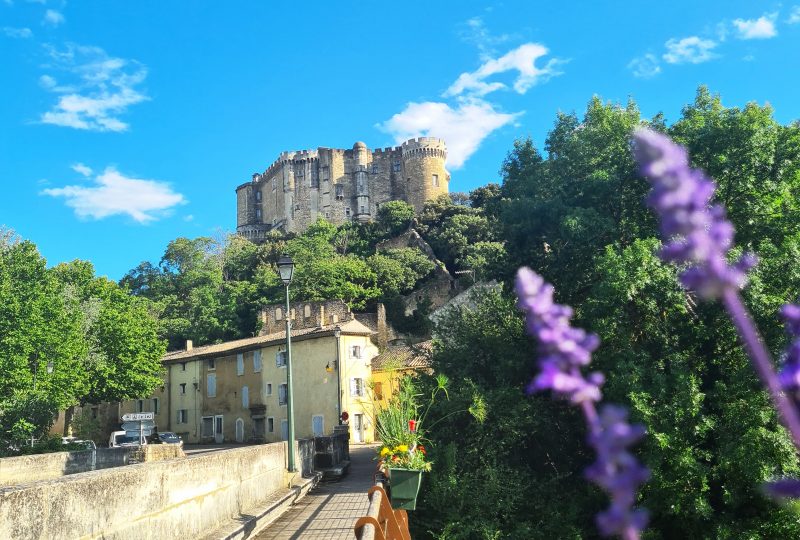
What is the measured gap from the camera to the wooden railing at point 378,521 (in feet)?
18.5

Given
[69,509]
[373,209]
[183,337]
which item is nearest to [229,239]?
[373,209]

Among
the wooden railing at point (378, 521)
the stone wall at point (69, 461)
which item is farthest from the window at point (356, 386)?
the wooden railing at point (378, 521)

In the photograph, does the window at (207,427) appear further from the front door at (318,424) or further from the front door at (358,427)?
the front door at (358,427)

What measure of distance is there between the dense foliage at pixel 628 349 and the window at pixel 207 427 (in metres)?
30.2

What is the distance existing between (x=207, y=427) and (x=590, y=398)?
53.3m

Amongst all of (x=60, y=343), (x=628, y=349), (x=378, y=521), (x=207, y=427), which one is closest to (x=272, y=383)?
(x=207, y=427)

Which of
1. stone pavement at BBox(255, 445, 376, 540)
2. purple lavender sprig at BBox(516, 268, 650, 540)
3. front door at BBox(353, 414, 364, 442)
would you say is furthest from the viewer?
front door at BBox(353, 414, 364, 442)

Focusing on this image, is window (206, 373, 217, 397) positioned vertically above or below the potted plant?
above

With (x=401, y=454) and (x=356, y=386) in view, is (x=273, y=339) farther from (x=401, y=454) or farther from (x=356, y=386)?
(x=401, y=454)

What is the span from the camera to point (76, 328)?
133ft

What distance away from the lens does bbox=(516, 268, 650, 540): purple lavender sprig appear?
151 centimetres

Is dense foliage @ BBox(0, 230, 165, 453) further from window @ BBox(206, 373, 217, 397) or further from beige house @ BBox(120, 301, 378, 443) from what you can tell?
beige house @ BBox(120, 301, 378, 443)

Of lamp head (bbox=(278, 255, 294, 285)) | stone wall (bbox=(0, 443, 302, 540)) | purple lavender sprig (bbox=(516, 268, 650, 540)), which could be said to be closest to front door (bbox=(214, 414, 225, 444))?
lamp head (bbox=(278, 255, 294, 285))

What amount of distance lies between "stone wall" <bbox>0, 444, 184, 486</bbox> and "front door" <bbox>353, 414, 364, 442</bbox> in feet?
80.8
